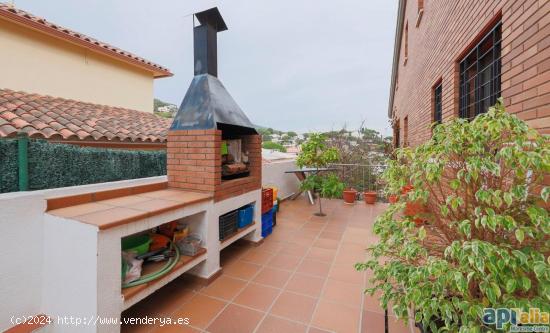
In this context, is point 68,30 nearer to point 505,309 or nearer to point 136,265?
point 136,265

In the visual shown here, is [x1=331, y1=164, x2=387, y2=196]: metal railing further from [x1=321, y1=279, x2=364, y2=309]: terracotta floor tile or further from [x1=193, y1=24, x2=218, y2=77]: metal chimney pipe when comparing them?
[x1=193, y1=24, x2=218, y2=77]: metal chimney pipe

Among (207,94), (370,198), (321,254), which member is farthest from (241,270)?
(370,198)

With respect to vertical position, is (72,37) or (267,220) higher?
(72,37)

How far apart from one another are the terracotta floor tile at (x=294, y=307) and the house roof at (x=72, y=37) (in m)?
7.78

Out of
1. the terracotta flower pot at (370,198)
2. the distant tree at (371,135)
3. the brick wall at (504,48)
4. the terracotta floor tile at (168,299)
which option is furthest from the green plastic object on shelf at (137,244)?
the distant tree at (371,135)

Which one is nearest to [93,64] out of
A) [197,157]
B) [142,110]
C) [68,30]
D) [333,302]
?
[68,30]

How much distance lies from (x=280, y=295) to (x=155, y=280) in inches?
48.4

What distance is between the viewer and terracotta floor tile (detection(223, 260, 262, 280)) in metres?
2.93

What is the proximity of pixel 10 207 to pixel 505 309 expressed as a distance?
3.12 metres

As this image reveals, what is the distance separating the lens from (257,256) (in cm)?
Result: 345

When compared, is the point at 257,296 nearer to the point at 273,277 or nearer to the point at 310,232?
the point at 273,277

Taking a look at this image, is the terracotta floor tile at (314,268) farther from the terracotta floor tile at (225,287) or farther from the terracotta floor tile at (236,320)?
the terracotta floor tile at (236,320)

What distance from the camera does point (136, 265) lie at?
2.13 metres

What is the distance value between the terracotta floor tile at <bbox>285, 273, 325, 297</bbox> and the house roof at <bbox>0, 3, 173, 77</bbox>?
776 cm
